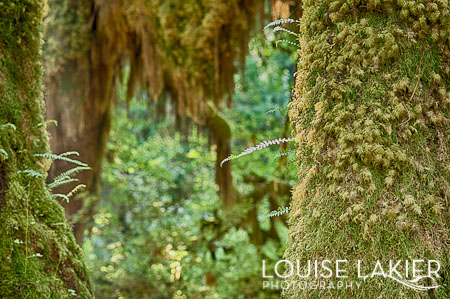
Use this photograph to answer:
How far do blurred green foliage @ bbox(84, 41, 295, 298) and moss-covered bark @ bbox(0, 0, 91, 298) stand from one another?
5115 millimetres

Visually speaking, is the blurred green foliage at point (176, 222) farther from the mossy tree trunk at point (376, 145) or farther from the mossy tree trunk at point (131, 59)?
the mossy tree trunk at point (376, 145)

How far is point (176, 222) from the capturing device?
28.1 ft

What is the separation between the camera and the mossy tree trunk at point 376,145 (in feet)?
4.61

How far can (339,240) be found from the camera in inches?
57.7

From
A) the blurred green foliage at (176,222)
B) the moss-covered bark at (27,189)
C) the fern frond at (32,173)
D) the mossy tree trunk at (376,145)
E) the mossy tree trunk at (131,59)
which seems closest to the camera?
the mossy tree trunk at (376,145)

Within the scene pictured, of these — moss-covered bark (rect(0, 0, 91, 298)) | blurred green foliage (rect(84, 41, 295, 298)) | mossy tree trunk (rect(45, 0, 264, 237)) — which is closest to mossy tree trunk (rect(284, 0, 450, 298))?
moss-covered bark (rect(0, 0, 91, 298))

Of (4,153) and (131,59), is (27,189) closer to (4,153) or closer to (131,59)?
(4,153)

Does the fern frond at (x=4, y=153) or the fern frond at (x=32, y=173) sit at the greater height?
the fern frond at (x=4, y=153)

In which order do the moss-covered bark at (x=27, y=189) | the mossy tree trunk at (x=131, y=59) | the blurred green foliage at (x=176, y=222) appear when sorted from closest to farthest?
the moss-covered bark at (x=27, y=189)
the mossy tree trunk at (x=131, y=59)
the blurred green foliage at (x=176, y=222)

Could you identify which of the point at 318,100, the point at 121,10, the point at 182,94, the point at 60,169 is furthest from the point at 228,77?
the point at 318,100

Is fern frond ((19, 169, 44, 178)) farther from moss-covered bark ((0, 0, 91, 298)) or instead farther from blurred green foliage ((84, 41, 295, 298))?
blurred green foliage ((84, 41, 295, 298))

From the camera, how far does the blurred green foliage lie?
7.93m

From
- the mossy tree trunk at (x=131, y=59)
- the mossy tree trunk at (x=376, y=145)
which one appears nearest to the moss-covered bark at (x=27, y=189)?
the mossy tree trunk at (x=376, y=145)

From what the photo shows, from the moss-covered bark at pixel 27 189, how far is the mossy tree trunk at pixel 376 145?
1081 mm
